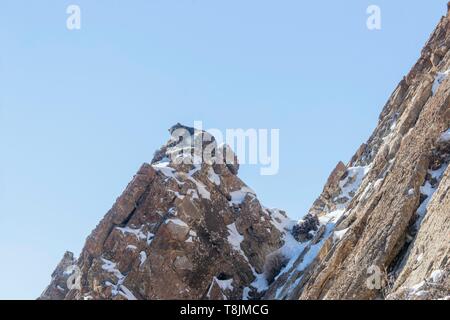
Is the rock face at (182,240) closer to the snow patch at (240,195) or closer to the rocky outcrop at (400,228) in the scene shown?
the snow patch at (240,195)

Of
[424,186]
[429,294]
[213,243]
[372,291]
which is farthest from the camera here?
[213,243]

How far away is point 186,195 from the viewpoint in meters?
72.5

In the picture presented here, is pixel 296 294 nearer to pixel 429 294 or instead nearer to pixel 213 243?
pixel 213 243

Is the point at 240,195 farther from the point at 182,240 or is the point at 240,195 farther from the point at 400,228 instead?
the point at 400,228

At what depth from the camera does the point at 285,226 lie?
265ft

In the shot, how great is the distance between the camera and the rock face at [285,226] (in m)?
41.5

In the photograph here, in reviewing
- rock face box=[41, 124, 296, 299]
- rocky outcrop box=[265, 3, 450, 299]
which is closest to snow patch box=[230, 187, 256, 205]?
rock face box=[41, 124, 296, 299]

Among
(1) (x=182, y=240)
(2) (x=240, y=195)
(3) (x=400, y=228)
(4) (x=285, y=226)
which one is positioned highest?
(3) (x=400, y=228)

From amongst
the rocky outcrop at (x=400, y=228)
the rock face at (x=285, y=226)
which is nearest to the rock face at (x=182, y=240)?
the rock face at (x=285, y=226)

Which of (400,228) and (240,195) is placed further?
(240,195)

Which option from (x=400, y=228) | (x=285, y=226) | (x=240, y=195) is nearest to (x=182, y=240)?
(x=240, y=195)

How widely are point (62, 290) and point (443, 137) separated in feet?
166
